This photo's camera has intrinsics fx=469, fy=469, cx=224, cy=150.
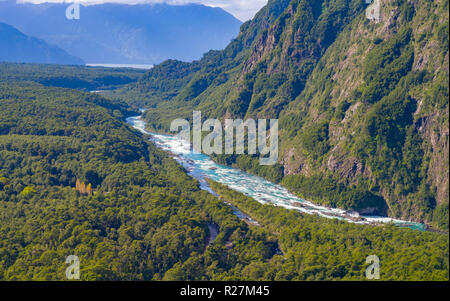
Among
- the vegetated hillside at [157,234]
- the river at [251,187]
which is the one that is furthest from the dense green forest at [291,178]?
the river at [251,187]

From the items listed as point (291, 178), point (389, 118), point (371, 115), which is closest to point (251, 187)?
point (291, 178)

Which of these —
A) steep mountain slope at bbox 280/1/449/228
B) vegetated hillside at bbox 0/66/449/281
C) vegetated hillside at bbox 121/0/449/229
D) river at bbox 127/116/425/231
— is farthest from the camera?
river at bbox 127/116/425/231

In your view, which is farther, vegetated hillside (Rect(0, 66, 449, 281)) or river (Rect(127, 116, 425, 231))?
river (Rect(127, 116, 425, 231))

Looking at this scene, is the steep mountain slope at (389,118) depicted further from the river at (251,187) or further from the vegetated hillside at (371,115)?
the river at (251,187)

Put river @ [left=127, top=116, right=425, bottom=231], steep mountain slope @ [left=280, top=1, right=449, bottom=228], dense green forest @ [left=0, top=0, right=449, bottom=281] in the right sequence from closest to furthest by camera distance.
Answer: dense green forest @ [left=0, top=0, right=449, bottom=281], steep mountain slope @ [left=280, top=1, right=449, bottom=228], river @ [left=127, top=116, right=425, bottom=231]

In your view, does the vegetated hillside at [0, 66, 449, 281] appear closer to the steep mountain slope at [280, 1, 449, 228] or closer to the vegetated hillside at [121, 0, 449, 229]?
the vegetated hillside at [121, 0, 449, 229]

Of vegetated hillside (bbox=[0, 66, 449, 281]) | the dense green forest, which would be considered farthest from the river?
vegetated hillside (bbox=[0, 66, 449, 281])
